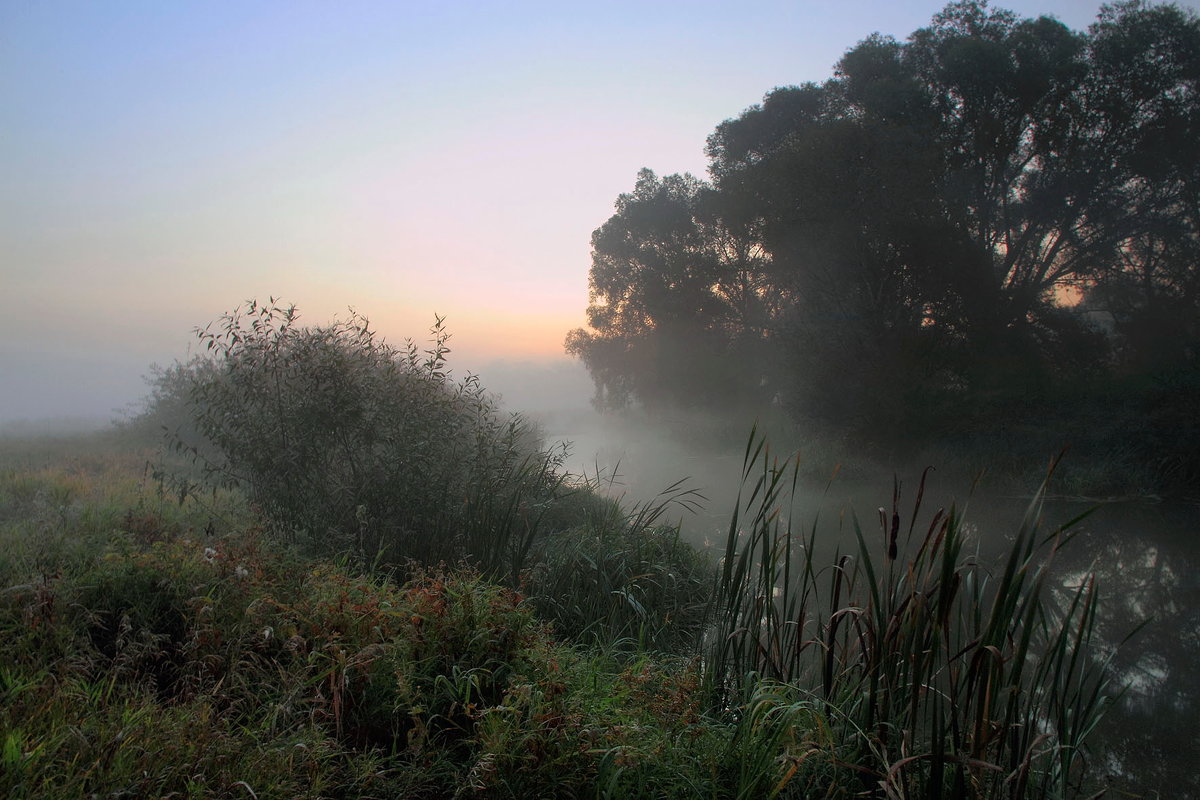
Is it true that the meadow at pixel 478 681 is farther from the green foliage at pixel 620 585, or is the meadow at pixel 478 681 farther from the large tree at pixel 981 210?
the large tree at pixel 981 210

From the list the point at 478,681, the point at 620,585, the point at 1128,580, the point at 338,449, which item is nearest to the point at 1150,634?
the point at 1128,580

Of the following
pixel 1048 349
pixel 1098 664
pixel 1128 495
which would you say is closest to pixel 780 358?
pixel 1048 349

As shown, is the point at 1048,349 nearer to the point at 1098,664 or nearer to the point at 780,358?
the point at 780,358

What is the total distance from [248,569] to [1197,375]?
43.8 ft

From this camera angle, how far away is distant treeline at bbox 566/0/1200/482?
45.2 feet

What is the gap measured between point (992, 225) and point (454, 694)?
671 inches

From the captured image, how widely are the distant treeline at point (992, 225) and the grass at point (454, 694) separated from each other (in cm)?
1167

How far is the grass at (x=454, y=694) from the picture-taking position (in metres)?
2.15

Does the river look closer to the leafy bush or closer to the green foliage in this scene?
the green foliage

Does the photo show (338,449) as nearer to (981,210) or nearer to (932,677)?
(932,677)

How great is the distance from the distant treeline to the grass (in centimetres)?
1167

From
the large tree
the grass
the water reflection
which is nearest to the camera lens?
the grass

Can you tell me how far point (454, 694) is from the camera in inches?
112

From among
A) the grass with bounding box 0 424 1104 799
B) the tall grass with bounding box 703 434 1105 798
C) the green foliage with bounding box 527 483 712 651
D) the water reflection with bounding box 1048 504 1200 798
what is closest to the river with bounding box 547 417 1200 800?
the water reflection with bounding box 1048 504 1200 798
